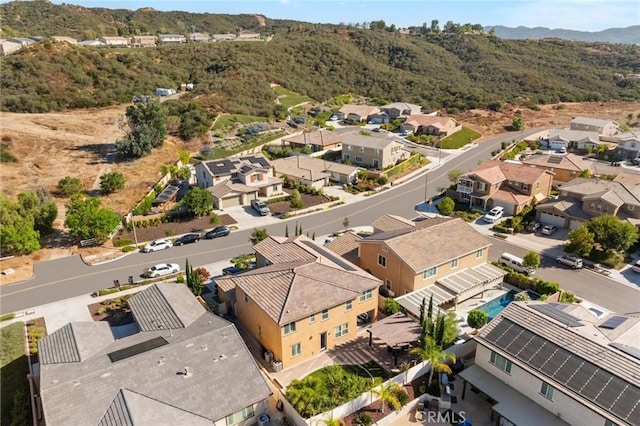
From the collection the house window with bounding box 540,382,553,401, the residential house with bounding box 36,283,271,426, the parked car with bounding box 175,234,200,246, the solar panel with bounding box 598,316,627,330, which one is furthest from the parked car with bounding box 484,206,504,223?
the residential house with bounding box 36,283,271,426

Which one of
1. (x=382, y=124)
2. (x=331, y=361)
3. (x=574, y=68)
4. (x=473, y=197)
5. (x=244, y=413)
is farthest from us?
(x=574, y=68)

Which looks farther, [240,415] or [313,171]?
[313,171]

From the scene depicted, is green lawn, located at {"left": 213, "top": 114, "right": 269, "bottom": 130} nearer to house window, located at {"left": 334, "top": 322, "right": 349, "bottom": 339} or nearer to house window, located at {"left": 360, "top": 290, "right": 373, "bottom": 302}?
house window, located at {"left": 360, "top": 290, "right": 373, "bottom": 302}

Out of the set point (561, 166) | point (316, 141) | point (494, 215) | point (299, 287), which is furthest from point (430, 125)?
point (299, 287)

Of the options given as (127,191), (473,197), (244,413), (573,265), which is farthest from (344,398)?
(127,191)

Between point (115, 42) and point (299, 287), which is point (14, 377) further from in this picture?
point (115, 42)

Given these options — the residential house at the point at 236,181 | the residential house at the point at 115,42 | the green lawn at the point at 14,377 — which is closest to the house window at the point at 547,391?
the green lawn at the point at 14,377

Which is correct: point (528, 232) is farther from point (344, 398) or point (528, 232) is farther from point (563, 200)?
point (344, 398)
